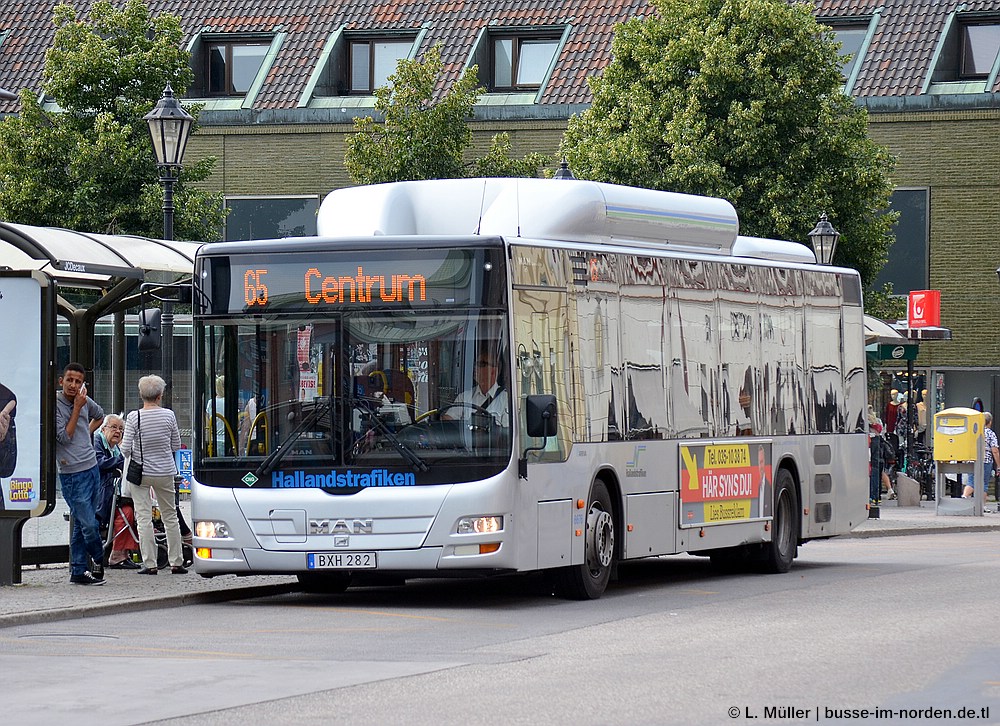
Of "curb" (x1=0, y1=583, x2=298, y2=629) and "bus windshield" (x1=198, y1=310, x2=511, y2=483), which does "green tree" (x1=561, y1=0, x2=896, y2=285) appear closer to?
→ "curb" (x1=0, y1=583, x2=298, y2=629)

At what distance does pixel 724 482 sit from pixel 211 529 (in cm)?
516

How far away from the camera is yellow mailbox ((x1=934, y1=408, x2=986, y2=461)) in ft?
112

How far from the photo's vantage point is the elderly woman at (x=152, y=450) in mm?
17641

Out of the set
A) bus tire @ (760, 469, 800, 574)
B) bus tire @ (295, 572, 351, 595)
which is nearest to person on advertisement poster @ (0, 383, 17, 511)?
bus tire @ (295, 572, 351, 595)

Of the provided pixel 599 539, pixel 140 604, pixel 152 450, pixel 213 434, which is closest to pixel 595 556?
pixel 599 539

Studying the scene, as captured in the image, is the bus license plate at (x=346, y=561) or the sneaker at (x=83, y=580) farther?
the sneaker at (x=83, y=580)

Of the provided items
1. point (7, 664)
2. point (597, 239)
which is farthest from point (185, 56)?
point (7, 664)

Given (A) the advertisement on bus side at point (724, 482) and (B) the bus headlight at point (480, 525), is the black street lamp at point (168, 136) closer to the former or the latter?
(A) the advertisement on bus side at point (724, 482)

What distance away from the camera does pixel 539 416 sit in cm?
1502

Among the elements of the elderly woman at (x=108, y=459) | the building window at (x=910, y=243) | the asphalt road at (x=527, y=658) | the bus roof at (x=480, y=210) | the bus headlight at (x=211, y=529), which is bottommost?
the asphalt road at (x=527, y=658)

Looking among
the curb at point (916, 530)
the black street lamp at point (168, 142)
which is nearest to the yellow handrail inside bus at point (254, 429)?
the black street lamp at point (168, 142)

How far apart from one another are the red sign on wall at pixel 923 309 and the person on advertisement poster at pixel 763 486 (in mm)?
20872

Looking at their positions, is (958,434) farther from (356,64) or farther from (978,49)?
(356,64)

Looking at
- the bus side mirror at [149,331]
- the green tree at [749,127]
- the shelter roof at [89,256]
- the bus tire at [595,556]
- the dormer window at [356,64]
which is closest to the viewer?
the bus tire at [595,556]
